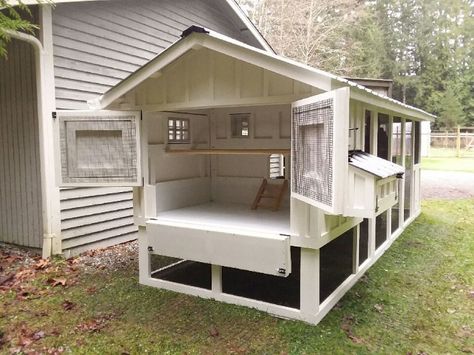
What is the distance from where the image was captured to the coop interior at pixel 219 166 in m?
4.77

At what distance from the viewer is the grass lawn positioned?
11.1ft

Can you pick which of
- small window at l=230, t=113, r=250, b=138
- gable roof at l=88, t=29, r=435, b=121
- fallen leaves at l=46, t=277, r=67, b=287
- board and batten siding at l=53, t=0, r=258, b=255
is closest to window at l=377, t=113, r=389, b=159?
gable roof at l=88, t=29, r=435, b=121

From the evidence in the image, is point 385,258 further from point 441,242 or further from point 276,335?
point 276,335

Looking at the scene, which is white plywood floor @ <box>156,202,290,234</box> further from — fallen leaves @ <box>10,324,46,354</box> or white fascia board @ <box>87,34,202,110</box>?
fallen leaves @ <box>10,324,46,354</box>

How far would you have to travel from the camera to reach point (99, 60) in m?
6.27

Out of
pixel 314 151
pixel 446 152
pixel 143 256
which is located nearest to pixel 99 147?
pixel 143 256

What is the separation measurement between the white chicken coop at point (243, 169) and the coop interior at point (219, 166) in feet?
0.06

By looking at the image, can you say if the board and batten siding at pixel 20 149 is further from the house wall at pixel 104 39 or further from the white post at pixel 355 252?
the white post at pixel 355 252

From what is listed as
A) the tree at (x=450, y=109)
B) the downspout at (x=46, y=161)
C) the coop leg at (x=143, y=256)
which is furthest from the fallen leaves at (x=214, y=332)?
the tree at (x=450, y=109)

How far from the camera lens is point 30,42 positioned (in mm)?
5109

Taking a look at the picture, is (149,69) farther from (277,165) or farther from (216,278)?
(277,165)

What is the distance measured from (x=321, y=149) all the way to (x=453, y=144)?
26593 mm

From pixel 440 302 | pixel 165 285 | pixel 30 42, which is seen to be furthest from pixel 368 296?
pixel 30 42

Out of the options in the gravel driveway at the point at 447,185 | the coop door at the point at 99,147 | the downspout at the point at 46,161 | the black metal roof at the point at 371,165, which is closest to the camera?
the black metal roof at the point at 371,165
